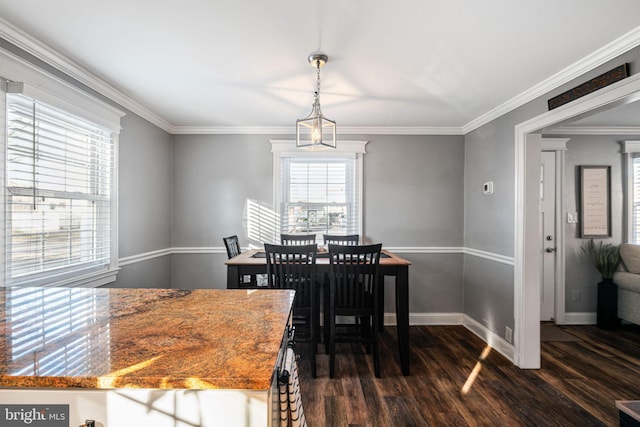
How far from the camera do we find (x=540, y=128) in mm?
2693

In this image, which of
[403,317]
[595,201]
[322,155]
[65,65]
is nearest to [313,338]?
[403,317]

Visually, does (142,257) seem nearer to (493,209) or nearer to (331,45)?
(331,45)

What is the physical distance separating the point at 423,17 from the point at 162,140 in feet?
10.3

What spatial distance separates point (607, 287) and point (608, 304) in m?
0.20

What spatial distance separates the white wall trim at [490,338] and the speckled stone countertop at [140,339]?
2653 millimetres

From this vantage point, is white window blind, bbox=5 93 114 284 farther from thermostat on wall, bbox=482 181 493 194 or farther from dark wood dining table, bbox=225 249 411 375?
thermostat on wall, bbox=482 181 493 194

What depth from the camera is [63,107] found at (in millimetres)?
2281

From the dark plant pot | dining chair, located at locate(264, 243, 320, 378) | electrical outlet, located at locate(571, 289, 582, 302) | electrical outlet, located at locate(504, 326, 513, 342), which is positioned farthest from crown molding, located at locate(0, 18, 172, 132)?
the dark plant pot

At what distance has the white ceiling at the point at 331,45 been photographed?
169 centimetres

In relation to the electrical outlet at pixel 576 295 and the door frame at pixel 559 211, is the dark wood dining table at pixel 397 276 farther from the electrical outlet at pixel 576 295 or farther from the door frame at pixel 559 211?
the electrical outlet at pixel 576 295

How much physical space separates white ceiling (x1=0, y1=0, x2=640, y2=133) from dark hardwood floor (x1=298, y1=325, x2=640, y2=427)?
7.76 feet

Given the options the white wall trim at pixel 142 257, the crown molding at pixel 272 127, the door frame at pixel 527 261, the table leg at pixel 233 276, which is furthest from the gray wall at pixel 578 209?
the white wall trim at pixel 142 257

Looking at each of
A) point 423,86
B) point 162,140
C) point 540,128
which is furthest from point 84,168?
point 540,128

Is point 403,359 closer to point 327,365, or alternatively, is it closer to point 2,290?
point 327,365
